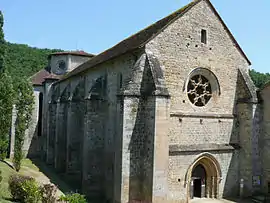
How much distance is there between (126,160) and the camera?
13.9 metres

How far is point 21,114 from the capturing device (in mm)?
25484

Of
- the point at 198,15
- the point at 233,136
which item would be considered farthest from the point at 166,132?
the point at 198,15

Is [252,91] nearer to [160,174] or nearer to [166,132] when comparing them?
[166,132]

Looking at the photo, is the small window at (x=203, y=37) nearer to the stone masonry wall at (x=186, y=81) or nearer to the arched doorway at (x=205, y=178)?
the stone masonry wall at (x=186, y=81)

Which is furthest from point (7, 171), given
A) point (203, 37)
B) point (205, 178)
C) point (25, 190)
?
point (203, 37)

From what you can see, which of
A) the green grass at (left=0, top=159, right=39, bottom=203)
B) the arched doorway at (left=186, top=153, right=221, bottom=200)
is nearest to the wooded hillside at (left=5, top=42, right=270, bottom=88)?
the green grass at (left=0, top=159, right=39, bottom=203)

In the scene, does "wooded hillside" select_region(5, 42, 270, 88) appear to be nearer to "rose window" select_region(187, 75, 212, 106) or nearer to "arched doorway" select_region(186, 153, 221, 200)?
"rose window" select_region(187, 75, 212, 106)

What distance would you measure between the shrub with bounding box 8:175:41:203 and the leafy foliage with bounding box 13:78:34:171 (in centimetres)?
1119

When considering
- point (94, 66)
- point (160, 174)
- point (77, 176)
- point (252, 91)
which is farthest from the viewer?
point (77, 176)

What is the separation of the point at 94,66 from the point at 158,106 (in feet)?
26.0

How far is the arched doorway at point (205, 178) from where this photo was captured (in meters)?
16.7

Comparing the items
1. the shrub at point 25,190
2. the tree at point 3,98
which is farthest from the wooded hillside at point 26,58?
the shrub at point 25,190

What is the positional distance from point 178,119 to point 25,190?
831 cm

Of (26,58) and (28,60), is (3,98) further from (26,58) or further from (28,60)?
(26,58)
